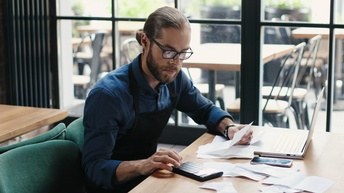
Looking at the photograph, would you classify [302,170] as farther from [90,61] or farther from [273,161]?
[90,61]

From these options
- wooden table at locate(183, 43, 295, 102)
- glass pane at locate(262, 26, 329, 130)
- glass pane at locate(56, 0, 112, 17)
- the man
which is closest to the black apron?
the man

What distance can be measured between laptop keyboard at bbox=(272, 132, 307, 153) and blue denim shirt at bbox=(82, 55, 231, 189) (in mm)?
492

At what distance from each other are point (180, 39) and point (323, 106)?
2.11 metres

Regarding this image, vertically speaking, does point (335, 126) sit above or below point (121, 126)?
below

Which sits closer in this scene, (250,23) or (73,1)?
(250,23)

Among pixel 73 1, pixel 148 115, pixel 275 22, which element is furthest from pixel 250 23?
pixel 148 115

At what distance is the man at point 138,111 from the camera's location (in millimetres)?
2287

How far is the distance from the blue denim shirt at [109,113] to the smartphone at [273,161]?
486mm

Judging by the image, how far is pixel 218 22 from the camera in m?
4.48

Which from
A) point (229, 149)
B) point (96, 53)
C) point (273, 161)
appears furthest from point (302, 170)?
point (96, 53)

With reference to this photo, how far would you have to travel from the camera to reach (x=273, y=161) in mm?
2375

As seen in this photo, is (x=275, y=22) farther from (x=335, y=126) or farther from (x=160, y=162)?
(x=160, y=162)

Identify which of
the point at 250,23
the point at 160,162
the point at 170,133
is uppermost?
the point at 250,23

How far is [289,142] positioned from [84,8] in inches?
105
